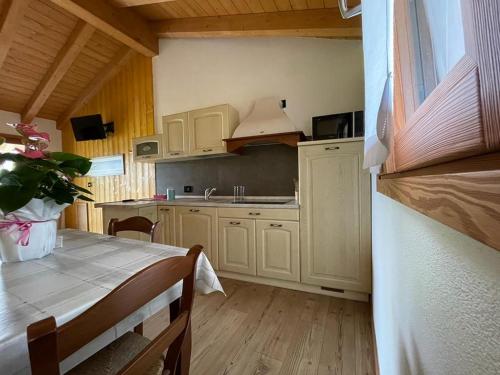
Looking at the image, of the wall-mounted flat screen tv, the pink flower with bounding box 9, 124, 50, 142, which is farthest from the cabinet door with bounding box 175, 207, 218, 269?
the wall-mounted flat screen tv

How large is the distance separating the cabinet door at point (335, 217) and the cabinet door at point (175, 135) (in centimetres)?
160

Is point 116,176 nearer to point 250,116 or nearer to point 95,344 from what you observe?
point 250,116

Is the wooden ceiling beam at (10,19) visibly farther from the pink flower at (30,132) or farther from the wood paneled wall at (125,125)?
the pink flower at (30,132)

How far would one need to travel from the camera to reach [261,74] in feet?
9.21

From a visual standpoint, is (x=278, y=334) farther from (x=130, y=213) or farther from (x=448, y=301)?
(x=130, y=213)

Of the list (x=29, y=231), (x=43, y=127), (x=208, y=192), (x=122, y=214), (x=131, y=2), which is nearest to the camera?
(x=29, y=231)

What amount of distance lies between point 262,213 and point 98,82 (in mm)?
4075

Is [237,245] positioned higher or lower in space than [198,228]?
lower

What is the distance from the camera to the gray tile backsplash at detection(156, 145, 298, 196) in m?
2.68

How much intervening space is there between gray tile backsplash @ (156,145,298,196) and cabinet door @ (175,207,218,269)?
577mm

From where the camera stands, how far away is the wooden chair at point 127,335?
38cm

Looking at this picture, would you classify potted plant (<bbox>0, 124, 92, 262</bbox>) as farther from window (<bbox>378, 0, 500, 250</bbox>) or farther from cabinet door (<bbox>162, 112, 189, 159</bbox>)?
cabinet door (<bbox>162, 112, 189, 159</bbox>)

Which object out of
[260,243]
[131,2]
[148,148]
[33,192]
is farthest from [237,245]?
[131,2]

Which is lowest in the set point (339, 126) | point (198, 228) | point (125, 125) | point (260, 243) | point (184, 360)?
point (184, 360)
